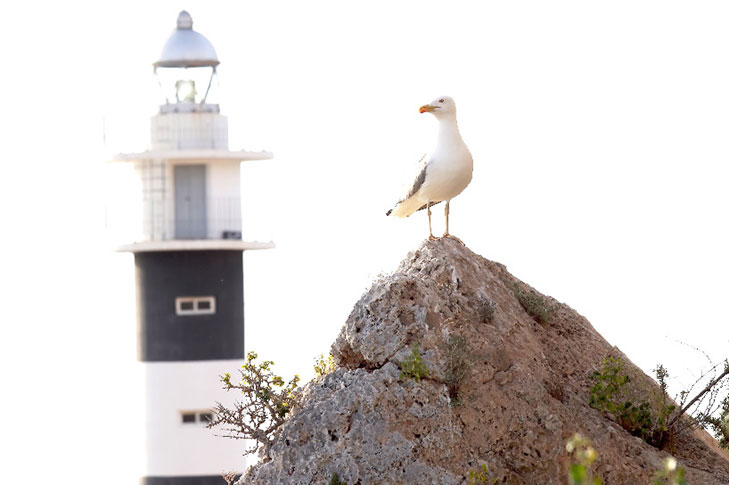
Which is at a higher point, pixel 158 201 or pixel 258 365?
pixel 158 201

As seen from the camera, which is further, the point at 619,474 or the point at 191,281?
the point at 191,281

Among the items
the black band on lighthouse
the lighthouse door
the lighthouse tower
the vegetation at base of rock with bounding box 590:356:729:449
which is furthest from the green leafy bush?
the lighthouse door

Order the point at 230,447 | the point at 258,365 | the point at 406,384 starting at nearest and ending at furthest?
Answer: the point at 406,384 → the point at 258,365 → the point at 230,447

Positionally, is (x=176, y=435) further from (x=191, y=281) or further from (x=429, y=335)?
(x=429, y=335)

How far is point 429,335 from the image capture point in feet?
32.4

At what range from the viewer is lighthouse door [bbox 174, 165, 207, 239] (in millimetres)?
33250

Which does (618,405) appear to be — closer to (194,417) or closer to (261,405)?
(261,405)

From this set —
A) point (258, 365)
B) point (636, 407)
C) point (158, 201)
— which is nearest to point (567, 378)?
point (636, 407)

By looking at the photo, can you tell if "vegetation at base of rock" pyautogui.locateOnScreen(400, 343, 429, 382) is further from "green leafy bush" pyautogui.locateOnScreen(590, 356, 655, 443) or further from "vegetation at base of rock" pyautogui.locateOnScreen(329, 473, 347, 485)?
"green leafy bush" pyautogui.locateOnScreen(590, 356, 655, 443)

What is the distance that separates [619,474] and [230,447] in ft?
72.5

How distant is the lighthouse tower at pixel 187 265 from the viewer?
1253 inches

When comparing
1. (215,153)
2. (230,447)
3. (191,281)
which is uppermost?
(215,153)

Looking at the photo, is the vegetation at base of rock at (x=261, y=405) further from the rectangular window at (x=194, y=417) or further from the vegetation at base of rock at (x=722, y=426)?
the rectangular window at (x=194, y=417)

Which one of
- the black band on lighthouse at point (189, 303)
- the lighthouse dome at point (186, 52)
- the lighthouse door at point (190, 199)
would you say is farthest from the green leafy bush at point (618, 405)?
the lighthouse dome at point (186, 52)
